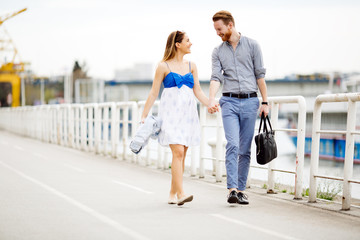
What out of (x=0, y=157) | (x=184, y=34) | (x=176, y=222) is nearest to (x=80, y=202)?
(x=176, y=222)

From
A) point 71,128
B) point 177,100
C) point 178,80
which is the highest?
point 178,80

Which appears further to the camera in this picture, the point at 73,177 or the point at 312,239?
the point at 73,177

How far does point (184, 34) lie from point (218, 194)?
2.51 m

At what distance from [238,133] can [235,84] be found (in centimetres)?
59

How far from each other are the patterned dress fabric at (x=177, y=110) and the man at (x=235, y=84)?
0.34 m

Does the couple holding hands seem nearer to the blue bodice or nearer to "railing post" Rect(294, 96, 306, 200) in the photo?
the blue bodice

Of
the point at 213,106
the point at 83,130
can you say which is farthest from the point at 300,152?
the point at 83,130

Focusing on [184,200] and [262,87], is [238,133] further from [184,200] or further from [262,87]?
[184,200]

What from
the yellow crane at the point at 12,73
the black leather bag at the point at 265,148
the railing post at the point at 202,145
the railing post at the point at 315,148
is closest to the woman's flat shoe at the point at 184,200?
the black leather bag at the point at 265,148

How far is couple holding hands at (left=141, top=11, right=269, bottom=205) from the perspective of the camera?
7082mm

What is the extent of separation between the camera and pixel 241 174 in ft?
24.0

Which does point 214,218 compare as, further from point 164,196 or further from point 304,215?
point 164,196

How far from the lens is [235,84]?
23.4 ft

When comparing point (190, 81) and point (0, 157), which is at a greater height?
point (190, 81)
